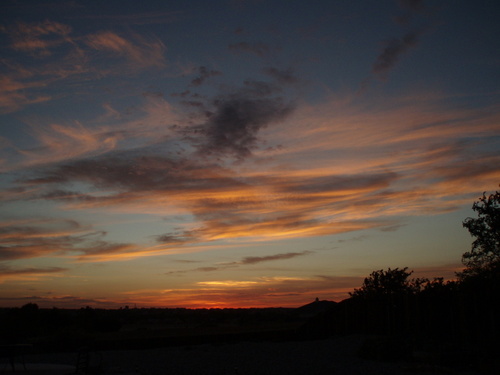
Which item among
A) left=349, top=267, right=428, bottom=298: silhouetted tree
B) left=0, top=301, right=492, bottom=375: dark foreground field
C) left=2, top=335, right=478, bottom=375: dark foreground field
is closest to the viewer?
left=0, top=301, right=492, bottom=375: dark foreground field

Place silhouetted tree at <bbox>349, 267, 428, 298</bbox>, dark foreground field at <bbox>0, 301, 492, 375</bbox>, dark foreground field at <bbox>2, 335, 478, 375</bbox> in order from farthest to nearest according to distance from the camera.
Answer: silhouetted tree at <bbox>349, 267, 428, 298</bbox>, dark foreground field at <bbox>2, 335, 478, 375</bbox>, dark foreground field at <bbox>0, 301, 492, 375</bbox>

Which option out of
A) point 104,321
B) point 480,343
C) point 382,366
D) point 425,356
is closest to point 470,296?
point 480,343

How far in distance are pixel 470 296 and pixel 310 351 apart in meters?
6.68

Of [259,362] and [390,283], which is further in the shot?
[390,283]

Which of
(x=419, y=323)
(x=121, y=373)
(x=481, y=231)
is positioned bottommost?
(x=121, y=373)

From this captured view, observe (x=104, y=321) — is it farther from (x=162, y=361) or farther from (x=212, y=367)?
(x=212, y=367)

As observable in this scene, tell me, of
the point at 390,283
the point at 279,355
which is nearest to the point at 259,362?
the point at 279,355

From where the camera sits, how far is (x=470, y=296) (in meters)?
16.4

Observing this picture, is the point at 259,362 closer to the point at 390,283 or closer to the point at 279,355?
the point at 279,355

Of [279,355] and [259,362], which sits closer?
[259,362]

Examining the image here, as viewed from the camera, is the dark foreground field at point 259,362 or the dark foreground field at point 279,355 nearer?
the dark foreground field at point 279,355

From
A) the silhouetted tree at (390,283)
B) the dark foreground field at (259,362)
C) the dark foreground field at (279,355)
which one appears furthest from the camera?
the silhouetted tree at (390,283)

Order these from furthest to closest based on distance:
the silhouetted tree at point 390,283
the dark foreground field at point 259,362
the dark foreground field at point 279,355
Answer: the silhouetted tree at point 390,283, the dark foreground field at point 259,362, the dark foreground field at point 279,355

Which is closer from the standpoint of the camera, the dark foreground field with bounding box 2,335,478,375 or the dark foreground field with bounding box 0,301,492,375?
the dark foreground field with bounding box 0,301,492,375
